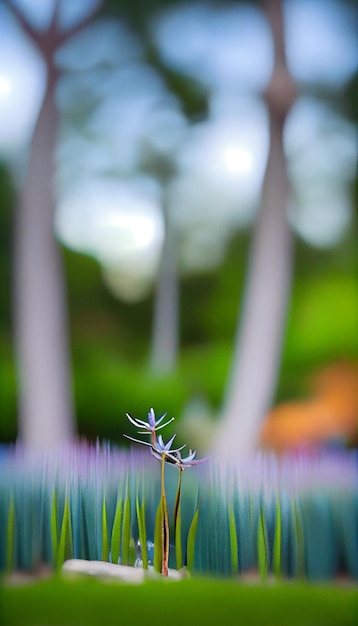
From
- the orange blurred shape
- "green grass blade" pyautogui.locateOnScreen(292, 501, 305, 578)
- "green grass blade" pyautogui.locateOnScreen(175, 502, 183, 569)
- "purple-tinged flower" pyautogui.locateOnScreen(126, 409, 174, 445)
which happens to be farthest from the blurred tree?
"green grass blade" pyautogui.locateOnScreen(292, 501, 305, 578)

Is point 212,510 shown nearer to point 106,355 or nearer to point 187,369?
point 187,369

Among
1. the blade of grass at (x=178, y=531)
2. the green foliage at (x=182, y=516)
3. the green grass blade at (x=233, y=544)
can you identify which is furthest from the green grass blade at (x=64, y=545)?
the green grass blade at (x=233, y=544)

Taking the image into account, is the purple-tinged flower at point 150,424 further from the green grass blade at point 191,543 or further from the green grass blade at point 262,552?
the green grass blade at point 262,552

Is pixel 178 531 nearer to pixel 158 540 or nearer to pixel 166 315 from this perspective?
pixel 158 540

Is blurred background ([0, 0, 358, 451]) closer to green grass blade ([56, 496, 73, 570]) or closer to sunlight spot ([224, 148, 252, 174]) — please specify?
sunlight spot ([224, 148, 252, 174])

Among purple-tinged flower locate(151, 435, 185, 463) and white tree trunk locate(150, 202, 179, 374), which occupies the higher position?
white tree trunk locate(150, 202, 179, 374)

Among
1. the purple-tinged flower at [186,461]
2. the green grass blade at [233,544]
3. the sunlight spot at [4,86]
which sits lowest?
the green grass blade at [233,544]
